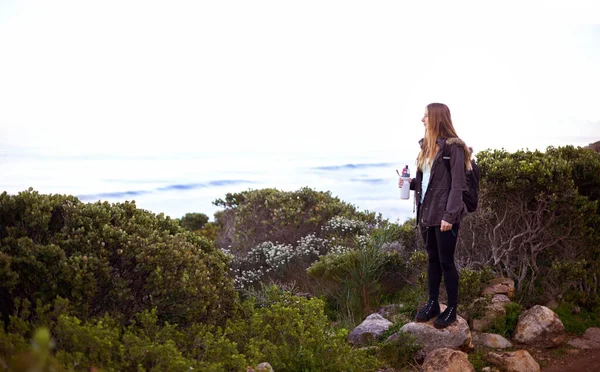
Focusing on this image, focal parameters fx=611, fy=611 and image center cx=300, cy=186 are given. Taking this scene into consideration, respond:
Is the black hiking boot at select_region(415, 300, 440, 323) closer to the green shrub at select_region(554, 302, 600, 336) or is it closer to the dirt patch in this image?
the dirt patch

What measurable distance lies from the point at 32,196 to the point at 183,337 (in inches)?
79.6

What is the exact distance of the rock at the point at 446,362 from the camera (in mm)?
6273

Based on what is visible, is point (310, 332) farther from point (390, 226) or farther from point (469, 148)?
point (390, 226)

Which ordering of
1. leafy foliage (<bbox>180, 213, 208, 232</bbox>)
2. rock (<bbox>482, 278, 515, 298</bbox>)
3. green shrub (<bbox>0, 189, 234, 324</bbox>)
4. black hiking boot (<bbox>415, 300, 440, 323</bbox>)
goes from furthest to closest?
1. leafy foliage (<bbox>180, 213, 208, 232</bbox>)
2. rock (<bbox>482, 278, 515, 298</bbox>)
3. black hiking boot (<bbox>415, 300, 440, 323</bbox>)
4. green shrub (<bbox>0, 189, 234, 324</bbox>)

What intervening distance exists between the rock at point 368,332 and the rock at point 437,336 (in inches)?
14.4

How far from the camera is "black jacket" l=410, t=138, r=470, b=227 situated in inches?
248

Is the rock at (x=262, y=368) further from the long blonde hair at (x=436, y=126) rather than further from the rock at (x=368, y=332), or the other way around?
the long blonde hair at (x=436, y=126)

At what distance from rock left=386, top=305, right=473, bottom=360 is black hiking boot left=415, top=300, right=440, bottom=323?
0.19 feet

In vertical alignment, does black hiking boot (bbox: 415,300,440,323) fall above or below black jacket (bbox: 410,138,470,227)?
below

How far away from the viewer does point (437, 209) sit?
6508mm

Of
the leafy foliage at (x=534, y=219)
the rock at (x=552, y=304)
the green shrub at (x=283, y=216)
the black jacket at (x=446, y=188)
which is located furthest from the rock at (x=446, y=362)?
the green shrub at (x=283, y=216)

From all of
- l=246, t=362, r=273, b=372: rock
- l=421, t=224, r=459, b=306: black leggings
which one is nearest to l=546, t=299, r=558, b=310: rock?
l=421, t=224, r=459, b=306: black leggings

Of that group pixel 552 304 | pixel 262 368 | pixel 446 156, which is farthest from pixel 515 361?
pixel 262 368

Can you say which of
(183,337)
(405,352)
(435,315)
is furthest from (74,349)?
(435,315)
